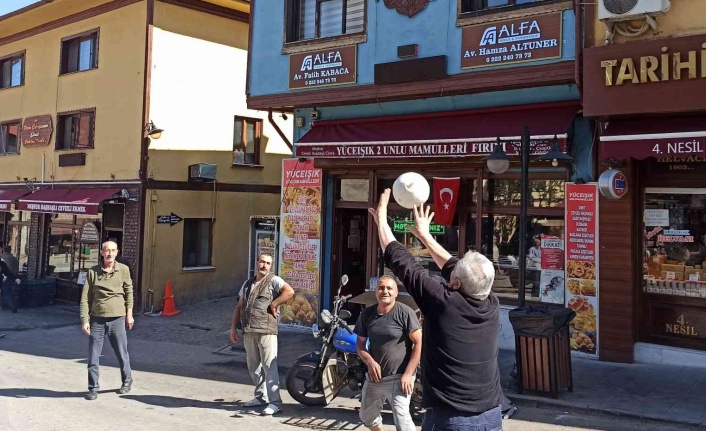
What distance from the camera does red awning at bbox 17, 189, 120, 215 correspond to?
15805mm

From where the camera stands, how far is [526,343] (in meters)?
7.45

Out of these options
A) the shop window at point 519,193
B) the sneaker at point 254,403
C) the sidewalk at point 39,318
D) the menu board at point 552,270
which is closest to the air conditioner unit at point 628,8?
the shop window at point 519,193

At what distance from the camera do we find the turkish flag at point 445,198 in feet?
35.0

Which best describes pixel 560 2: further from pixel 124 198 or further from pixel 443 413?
pixel 124 198

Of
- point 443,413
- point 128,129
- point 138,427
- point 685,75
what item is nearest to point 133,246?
point 128,129

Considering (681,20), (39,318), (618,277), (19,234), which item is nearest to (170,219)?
(39,318)

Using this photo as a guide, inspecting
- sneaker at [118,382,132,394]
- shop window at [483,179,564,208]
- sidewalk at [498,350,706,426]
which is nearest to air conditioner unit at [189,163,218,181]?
shop window at [483,179,564,208]

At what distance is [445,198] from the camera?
10.7m

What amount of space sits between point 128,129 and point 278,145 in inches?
172

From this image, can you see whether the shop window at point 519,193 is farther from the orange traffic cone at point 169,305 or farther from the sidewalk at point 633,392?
the orange traffic cone at point 169,305

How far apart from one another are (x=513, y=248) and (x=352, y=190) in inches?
130

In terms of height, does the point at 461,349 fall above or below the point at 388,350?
above

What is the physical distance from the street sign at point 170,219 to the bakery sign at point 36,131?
216 inches

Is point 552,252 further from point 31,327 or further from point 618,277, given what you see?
point 31,327
